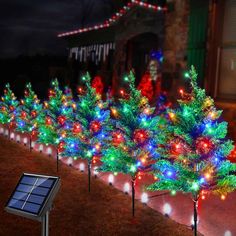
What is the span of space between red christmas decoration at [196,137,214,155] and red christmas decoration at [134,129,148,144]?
1519 mm

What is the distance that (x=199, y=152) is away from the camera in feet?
18.9

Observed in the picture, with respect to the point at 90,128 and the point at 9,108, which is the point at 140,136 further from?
the point at 9,108

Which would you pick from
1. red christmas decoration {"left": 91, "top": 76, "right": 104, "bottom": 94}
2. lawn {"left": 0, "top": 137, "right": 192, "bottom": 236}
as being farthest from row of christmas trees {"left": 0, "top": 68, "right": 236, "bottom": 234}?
red christmas decoration {"left": 91, "top": 76, "right": 104, "bottom": 94}

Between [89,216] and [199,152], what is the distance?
219 cm

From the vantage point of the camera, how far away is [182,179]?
5.82 metres

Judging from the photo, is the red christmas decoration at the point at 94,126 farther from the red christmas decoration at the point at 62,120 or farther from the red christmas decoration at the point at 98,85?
the red christmas decoration at the point at 98,85

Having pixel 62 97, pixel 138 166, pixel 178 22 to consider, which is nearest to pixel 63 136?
pixel 62 97

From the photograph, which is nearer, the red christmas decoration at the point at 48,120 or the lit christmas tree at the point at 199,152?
the lit christmas tree at the point at 199,152

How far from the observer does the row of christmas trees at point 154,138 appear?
5.74 m

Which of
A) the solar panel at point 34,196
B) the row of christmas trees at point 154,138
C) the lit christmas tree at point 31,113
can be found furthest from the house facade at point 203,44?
the solar panel at point 34,196

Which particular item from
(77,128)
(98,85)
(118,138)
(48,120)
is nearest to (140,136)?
(118,138)

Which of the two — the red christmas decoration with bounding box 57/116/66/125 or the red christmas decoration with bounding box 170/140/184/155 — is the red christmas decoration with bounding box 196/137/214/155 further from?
the red christmas decoration with bounding box 57/116/66/125

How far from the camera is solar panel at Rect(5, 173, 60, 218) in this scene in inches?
173

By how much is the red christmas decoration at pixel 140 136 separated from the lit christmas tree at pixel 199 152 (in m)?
1.23
